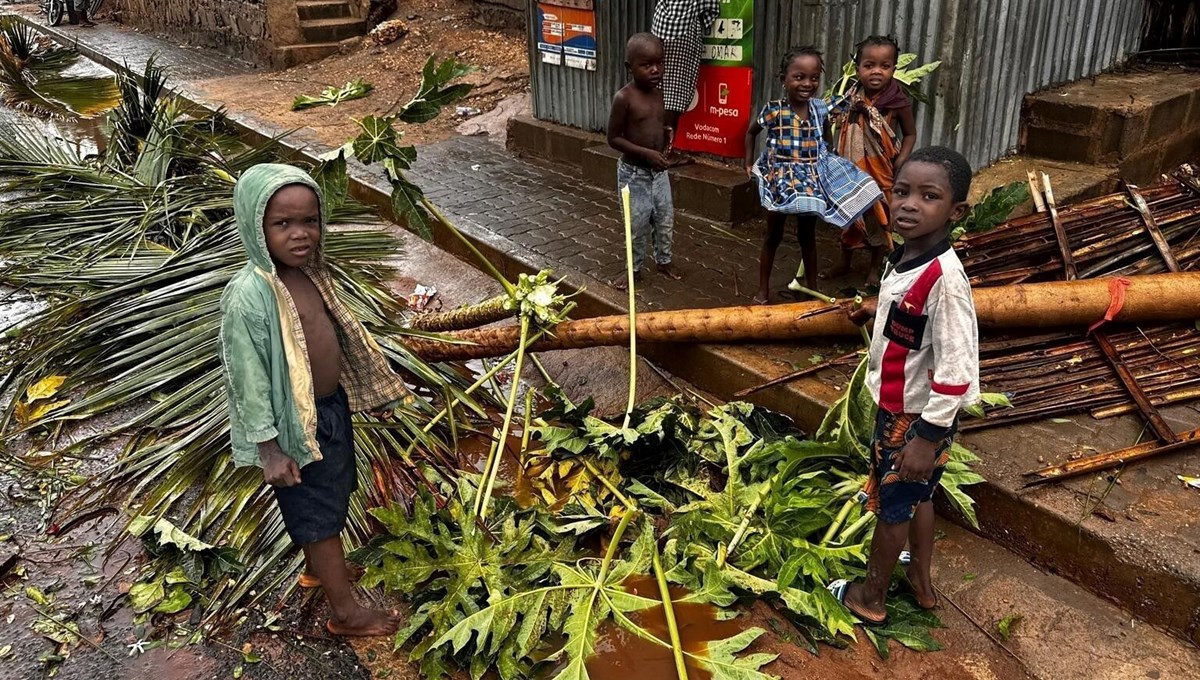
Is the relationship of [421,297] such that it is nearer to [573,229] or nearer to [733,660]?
[573,229]

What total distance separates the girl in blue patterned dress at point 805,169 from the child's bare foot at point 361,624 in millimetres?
2910

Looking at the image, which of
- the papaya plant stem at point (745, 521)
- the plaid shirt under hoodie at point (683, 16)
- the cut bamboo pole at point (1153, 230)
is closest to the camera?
the papaya plant stem at point (745, 521)

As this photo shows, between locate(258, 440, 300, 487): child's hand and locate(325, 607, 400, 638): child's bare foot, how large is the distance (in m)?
0.64

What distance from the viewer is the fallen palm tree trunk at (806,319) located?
145 inches

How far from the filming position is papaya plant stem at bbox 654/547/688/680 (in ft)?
8.79

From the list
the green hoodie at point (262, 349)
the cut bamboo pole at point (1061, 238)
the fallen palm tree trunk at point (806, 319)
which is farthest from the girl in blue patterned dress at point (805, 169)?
the green hoodie at point (262, 349)

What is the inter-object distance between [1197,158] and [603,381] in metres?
5.09

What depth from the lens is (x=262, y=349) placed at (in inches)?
99.0

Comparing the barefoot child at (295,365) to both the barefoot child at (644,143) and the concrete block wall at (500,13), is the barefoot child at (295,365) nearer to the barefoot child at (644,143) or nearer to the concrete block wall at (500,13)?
the barefoot child at (644,143)

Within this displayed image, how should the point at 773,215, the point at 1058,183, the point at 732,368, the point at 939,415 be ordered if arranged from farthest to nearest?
1. the point at 1058,183
2. the point at 773,215
3. the point at 732,368
4. the point at 939,415

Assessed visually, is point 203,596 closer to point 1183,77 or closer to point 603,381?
point 603,381

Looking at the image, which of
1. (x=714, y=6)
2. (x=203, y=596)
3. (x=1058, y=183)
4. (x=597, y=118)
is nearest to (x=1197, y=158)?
(x=1058, y=183)

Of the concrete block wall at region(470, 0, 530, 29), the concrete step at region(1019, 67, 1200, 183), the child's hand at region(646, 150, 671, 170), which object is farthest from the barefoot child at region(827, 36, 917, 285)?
the concrete block wall at region(470, 0, 530, 29)

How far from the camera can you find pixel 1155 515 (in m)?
2.93
